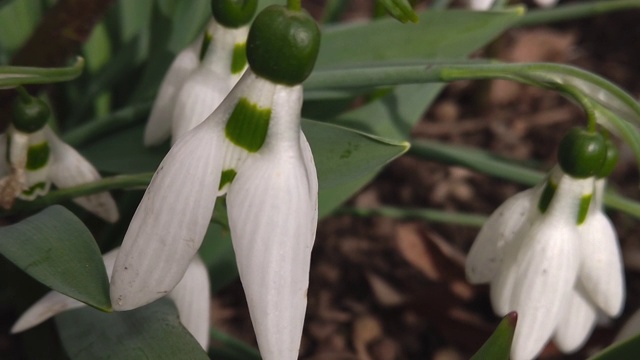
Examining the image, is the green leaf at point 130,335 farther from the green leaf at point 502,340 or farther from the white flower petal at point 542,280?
the white flower petal at point 542,280

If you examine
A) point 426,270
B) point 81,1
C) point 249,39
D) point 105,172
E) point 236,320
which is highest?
point 249,39

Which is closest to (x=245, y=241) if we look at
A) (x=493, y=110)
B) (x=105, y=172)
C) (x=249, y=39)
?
(x=249, y=39)

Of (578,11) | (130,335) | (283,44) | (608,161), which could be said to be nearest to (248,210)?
(283,44)

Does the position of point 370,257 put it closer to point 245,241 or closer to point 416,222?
point 416,222

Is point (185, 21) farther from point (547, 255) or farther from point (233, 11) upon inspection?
point (547, 255)

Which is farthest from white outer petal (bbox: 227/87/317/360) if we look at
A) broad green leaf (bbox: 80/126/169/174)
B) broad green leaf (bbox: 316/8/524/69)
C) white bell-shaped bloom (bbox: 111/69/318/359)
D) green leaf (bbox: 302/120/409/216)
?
broad green leaf (bbox: 316/8/524/69)

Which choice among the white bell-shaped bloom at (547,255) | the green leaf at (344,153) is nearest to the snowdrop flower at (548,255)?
the white bell-shaped bloom at (547,255)
